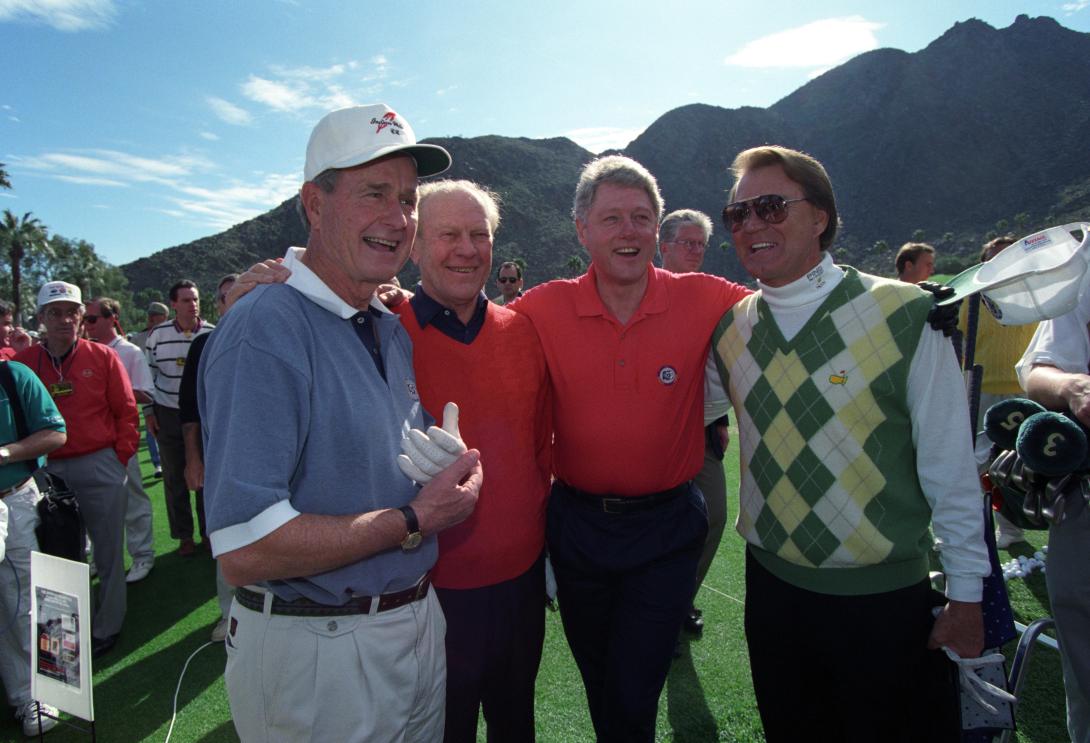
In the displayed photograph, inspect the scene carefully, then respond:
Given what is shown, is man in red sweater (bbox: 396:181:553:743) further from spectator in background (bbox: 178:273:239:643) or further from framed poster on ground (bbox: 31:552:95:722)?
framed poster on ground (bbox: 31:552:95:722)

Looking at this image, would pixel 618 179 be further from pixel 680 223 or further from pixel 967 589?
pixel 680 223

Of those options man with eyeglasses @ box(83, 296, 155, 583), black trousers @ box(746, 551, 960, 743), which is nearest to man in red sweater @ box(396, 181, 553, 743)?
black trousers @ box(746, 551, 960, 743)

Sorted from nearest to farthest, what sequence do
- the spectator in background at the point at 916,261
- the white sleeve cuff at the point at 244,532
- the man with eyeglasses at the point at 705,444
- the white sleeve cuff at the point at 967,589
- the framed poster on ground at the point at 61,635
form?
the white sleeve cuff at the point at 244,532, the white sleeve cuff at the point at 967,589, the framed poster on ground at the point at 61,635, the man with eyeglasses at the point at 705,444, the spectator in background at the point at 916,261

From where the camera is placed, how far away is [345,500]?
5.27 ft

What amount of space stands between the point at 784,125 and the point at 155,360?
141 meters

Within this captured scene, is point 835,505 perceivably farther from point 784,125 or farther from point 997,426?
point 784,125

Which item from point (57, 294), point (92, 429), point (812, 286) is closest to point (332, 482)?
point (812, 286)

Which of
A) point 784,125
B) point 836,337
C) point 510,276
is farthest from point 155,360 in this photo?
point 784,125

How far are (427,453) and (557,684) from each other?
262 cm

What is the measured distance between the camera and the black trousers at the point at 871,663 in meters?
1.97

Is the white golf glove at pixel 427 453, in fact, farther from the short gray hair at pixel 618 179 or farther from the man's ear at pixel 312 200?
the short gray hair at pixel 618 179

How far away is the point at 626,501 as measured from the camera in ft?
8.20

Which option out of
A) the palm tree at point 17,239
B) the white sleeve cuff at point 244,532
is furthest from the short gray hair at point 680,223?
the palm tree at point 17,239

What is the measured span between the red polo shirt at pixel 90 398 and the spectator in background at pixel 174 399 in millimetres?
Answer: 1233
